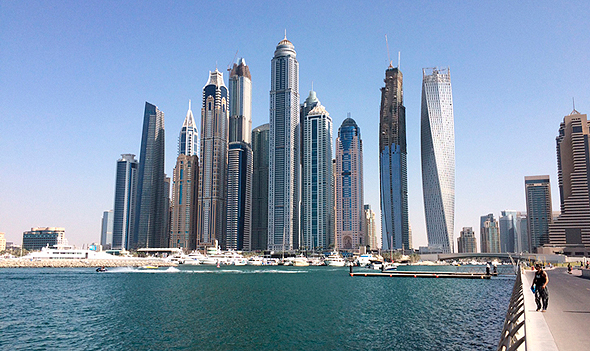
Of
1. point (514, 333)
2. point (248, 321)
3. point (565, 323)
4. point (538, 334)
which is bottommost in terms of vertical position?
point (248, 321)

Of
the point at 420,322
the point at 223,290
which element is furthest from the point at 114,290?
the point at 420,322

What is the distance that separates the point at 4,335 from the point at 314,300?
4537 cm

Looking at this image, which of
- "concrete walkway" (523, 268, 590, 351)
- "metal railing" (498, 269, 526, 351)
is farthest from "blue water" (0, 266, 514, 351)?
"metal railing" (498, 269, 526, 351)

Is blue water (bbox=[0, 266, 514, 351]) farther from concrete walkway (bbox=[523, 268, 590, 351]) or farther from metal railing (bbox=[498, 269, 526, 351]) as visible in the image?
metal railing (bbox=[498, 269, 526, 351])

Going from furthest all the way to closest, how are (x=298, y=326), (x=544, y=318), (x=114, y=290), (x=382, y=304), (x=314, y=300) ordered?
(x=114, y=290), (x=314, y=300), (x=382, y=304), (x=298, y=326), (x=544, y=318)

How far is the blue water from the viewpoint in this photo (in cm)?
4212

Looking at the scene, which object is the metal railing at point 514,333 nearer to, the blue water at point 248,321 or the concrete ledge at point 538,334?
the concrete ledge at point 538,334

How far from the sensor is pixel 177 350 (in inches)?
1547

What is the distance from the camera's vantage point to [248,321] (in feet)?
179

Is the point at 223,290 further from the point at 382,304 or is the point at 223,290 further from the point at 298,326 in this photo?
the point at 298,326

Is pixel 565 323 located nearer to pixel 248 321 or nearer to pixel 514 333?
pixel 514 333

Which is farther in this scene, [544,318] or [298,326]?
[298,326]

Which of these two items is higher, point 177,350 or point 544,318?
point 544,318

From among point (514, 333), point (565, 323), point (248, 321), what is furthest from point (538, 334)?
point (248, 321)
